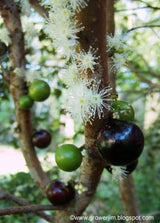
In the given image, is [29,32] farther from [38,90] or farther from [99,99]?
[99,99]

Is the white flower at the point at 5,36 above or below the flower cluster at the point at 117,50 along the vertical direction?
above

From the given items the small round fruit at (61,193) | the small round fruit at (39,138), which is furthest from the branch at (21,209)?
the small round fruit at (39,138)

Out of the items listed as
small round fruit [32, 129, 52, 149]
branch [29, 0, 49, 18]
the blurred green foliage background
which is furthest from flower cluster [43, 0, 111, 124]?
small round fruit [32, 129, 52, 149]

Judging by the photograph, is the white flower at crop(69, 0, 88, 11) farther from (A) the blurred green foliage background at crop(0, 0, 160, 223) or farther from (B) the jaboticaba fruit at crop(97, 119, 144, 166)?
(B) the jaboticaba fruit at crop(97, 119, 144, 166)

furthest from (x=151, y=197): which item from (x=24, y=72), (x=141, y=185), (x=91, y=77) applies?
(x=91, y=77)

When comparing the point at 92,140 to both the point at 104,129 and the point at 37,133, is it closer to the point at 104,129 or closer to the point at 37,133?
the point at 104,129

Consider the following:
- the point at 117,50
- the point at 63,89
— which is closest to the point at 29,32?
the point at 63,89

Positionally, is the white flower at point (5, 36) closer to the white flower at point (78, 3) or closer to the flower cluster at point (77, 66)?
the flower cluster at point (77, 66)
